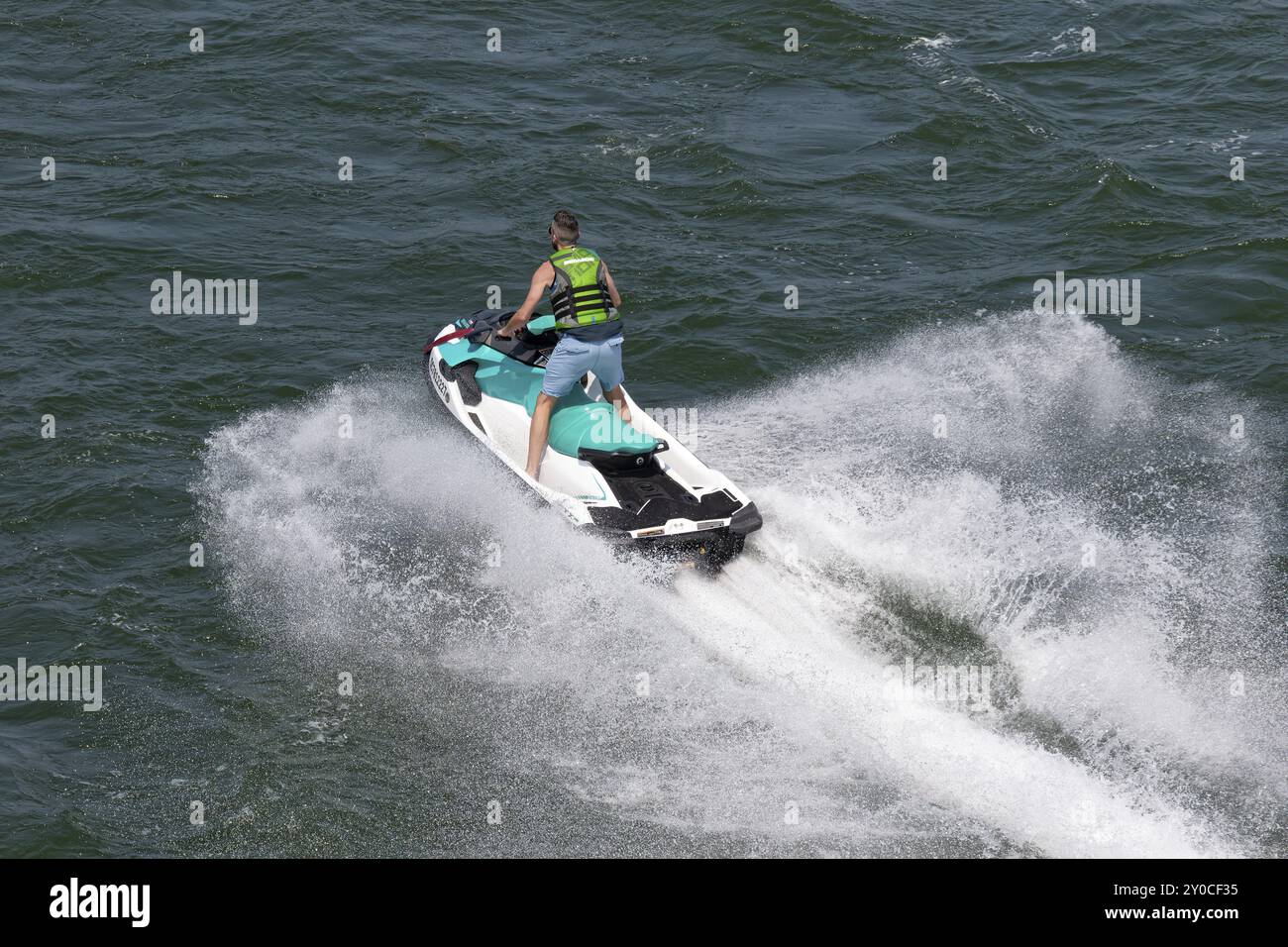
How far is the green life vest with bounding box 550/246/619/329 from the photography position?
44.2 feet

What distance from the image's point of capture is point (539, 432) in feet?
46.2

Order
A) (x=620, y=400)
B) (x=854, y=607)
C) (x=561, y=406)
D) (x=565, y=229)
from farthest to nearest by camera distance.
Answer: (x=620, y=400), (x=561, y=406), (x=565, y=229), (x=854, y=607)

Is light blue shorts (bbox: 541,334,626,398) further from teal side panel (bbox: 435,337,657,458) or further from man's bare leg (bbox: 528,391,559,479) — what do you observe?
teal side panel (bbox: 435,337,657,458)

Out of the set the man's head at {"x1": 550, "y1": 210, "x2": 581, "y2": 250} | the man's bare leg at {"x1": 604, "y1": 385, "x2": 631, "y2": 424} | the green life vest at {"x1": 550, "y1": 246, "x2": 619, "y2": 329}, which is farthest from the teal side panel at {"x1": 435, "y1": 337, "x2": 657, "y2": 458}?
the man's head at {"x1": 550, "y1": 210, "x2": 581, "y2": 250}

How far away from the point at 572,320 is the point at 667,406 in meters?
3.59

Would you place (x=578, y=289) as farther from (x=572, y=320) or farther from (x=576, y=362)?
(x=576, y=362)

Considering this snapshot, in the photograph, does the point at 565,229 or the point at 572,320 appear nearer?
the point at 565,229

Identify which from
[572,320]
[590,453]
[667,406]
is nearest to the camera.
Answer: [572,320]

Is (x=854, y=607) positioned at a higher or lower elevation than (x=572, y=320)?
lower

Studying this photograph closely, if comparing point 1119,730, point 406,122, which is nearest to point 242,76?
point 406,122

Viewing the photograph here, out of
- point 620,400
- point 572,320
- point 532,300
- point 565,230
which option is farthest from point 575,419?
point 565,230

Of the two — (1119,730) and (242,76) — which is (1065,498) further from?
(242,76)

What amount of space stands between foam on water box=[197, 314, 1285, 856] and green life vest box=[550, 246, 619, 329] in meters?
1.73

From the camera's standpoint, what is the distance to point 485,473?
14773 mm
